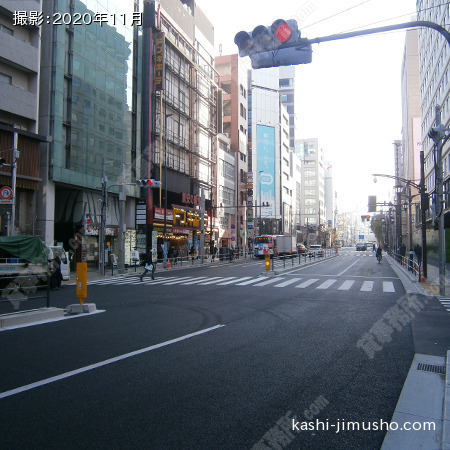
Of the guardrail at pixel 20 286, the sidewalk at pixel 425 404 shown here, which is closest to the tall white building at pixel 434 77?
the sidewalk at pixel 425 404

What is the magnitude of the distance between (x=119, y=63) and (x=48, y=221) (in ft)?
53.6

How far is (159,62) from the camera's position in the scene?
3869 centimetres

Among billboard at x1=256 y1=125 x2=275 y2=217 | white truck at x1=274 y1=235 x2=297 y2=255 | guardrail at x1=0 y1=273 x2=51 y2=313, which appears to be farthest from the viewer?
billboard at x1=256 y1=125 x2=275 y2=217

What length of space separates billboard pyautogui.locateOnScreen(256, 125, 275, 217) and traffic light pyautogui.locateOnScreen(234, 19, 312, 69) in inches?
2891

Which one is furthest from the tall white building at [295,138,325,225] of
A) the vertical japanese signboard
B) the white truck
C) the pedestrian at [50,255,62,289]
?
the pedestrian at [50,255,62,289]

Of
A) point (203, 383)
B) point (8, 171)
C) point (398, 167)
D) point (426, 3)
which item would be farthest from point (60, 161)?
point (398, 167)

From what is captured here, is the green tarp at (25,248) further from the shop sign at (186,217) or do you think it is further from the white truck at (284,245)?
the white truck at (284,245)

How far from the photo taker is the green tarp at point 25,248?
16.7 metres

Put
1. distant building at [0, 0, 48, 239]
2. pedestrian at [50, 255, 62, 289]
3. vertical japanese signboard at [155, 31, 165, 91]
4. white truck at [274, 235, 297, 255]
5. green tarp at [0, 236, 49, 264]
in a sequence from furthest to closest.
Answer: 1. white truck at [274, 235, 297, 255]
2. vertical japanese signboard at [155, 31, 165, 91]
3. distant building at [0, 0, 48, 239]
4. pedestrian at [50, 255, 62, 289]
5. green tarp at [0, 236, 49, 264]

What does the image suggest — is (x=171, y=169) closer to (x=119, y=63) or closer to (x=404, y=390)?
(x=119, y=63)

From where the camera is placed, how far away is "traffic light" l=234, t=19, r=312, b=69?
263 inches

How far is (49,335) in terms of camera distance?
8.41 m

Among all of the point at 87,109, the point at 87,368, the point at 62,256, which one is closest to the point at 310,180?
the point at 87,109

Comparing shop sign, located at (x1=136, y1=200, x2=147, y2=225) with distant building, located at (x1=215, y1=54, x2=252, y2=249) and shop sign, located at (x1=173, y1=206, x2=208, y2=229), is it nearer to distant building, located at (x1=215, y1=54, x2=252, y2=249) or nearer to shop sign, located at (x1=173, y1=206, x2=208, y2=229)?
shop sign, located at (x1=173, y1=206, x2=208, y2=229)
